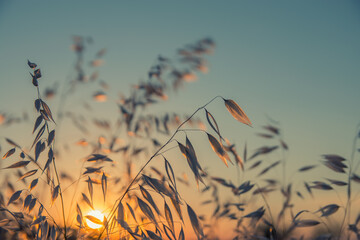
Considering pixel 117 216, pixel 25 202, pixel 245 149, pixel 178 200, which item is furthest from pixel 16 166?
pixel 245 149

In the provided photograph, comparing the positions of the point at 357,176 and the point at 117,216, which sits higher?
the point at 357,176

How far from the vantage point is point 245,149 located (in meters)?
2.47

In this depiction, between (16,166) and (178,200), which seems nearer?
(178,200)

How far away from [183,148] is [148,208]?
0.86 feet

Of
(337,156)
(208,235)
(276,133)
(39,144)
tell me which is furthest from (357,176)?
(39,144)

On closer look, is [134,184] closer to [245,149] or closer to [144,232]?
[144,232]

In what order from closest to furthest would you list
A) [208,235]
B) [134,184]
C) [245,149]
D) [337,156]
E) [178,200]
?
[178,200] < [134,184] < [337,156] < [245,149] < [208,235]

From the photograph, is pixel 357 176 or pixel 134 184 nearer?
pixel 134 184

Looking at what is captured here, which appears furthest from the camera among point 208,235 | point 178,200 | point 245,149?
point 208,235

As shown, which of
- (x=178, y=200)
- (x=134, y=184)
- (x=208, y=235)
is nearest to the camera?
(x=178, y=200)

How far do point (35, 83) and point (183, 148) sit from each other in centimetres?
68

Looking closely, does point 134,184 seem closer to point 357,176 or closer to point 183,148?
point 183,148

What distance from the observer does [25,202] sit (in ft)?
4.59

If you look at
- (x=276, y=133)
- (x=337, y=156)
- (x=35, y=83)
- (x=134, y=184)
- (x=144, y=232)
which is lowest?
(x=144, y=232)
